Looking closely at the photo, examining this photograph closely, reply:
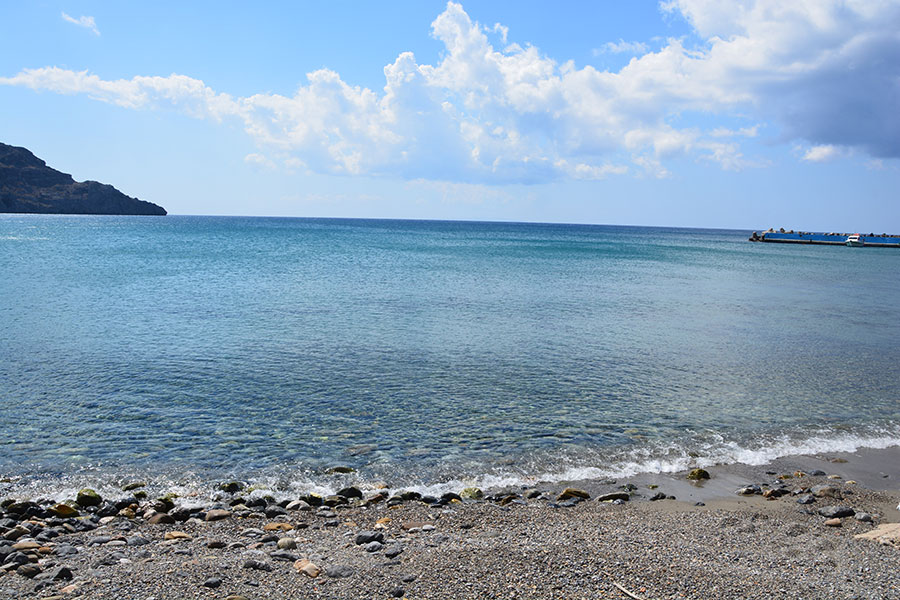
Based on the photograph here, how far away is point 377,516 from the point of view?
9430 millimetres

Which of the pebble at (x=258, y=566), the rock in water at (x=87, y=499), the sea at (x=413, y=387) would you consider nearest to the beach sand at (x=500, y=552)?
the pebble at (x=258, y=566)

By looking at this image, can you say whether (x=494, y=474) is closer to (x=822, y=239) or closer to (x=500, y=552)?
(x=500, y=552)

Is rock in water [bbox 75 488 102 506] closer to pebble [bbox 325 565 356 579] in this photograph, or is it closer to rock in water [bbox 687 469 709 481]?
pebble [bbox 325 565 356 579]

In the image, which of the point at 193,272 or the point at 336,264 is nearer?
the point at 193,272

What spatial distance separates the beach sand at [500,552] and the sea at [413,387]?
4.79 feet

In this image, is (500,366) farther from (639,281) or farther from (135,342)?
(639,281)

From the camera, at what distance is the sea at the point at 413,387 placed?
11617 mm

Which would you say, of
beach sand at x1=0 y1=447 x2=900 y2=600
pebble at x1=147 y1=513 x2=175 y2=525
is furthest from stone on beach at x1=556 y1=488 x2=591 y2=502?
pebble at x1=147 y1=513 x2=175 y2=525

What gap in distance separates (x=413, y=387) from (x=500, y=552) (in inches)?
354

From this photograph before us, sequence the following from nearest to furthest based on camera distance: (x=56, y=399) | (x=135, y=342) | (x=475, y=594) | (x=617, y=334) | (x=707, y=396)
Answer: (x=475, y=594) < (x=56, y=399) < (x=707, y=396) < (x=135, y=342) < (x=617, y=334)

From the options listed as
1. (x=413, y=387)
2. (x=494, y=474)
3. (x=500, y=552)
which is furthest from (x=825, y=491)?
(x=413, y=387)

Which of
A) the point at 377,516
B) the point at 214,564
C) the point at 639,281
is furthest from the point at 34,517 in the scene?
the point at 639,281

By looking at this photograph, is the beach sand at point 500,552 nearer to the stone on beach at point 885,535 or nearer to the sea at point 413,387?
the stone on beach at point 885,535

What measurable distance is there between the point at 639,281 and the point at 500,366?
109 ft
